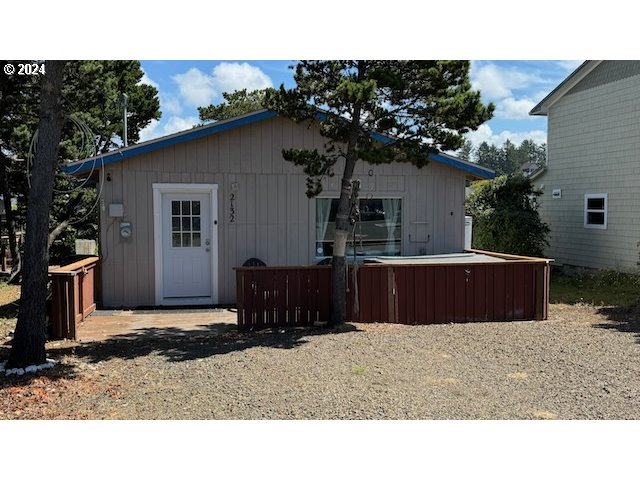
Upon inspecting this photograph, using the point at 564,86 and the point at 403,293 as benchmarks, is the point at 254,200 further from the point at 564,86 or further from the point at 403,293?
the point at 564,86

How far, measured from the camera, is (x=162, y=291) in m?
9.14

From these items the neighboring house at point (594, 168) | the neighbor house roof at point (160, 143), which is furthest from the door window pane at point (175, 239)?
the neighboring house at point (594, 168)

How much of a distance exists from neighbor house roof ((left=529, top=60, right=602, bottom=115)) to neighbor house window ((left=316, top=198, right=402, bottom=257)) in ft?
22.4

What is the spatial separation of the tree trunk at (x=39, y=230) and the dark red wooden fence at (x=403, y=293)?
2.40 meters

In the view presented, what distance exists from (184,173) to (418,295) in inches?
167

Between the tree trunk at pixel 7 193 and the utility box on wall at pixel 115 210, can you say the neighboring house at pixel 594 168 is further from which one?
the tree trunk at pixel 7 193

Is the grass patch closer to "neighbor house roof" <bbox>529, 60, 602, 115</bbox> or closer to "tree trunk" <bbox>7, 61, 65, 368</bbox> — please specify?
"neighbor house roof" <bbox>529, 60, 602, 115</bbox>

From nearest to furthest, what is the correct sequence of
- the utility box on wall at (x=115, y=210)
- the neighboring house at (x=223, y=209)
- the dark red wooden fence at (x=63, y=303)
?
the dark red wooden fence at (x=63, y=303) < the utility box on wall at (x=115, y=210) < the neighboring house at (x=223, y=209)

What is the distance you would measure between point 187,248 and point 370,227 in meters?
3.20

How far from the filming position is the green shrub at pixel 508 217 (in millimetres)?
14078

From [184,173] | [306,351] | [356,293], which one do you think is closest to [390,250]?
[356,293]

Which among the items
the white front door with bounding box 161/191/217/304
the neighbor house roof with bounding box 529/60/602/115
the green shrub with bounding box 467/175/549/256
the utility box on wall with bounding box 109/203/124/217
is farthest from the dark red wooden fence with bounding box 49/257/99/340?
the neighbor house roof with bounding box 529/60/602/115

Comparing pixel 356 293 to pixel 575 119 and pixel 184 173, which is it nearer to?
pixel 184 173

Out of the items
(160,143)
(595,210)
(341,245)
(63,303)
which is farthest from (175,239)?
(595,210)
